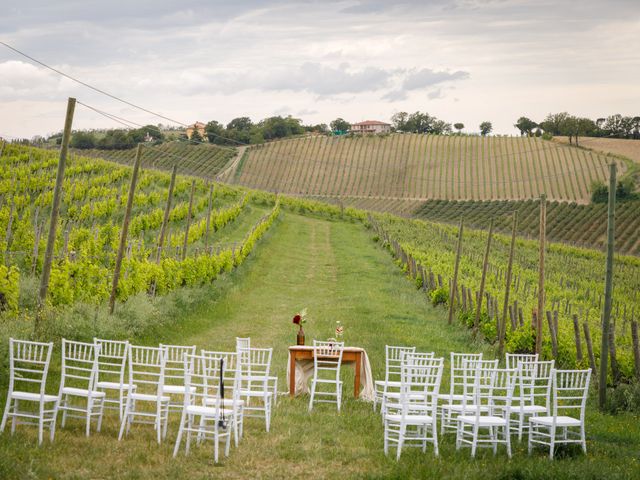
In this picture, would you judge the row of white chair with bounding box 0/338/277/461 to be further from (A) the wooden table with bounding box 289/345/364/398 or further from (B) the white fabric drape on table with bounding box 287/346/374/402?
(B) the white fabric drape on table with bounding box 287/346/374/402

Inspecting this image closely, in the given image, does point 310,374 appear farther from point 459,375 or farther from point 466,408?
point 466,408

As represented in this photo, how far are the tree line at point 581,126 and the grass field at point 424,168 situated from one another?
9953mm

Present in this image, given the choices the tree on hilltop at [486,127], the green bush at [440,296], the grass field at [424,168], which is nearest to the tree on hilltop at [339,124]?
the tree on hilltop at [486,127]

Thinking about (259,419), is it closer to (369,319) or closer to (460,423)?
(460,423)

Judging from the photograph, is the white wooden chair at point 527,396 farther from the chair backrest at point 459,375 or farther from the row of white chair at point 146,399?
the row of white chair at point 146,399

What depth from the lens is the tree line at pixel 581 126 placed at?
10356 centimetres

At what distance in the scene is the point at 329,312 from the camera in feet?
78.1

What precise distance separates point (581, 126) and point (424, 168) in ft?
89.5

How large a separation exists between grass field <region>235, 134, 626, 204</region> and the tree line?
392 inches

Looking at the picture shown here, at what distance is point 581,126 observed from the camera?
10350 centimetres

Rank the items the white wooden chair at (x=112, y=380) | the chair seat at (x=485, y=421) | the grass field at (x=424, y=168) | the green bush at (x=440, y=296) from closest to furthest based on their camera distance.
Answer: the chair seat at (x=485, y=421) → the white wooden chair at (x=112, y=380) → the green bush at (x=440, y=296) → the grass field at (x=424, y=168)

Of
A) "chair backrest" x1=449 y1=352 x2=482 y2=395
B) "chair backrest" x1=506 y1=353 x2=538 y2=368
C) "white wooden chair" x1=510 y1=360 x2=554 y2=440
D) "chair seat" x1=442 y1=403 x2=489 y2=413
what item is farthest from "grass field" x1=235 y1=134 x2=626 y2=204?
"chair seat" x1=442 y1=403 x2=489 y2=413

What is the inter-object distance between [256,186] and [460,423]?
233ft

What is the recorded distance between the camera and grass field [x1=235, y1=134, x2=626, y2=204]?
77438 mm
